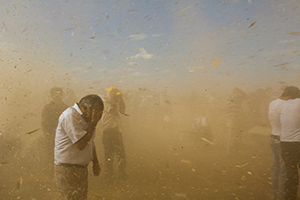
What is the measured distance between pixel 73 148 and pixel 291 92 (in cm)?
196

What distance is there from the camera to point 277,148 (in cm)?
149

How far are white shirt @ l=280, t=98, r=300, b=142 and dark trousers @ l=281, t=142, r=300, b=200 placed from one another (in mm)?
55

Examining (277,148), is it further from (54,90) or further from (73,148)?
(54,90)

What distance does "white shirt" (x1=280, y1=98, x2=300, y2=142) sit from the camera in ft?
4.68

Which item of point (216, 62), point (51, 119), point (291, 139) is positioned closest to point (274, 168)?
point (291, 139)

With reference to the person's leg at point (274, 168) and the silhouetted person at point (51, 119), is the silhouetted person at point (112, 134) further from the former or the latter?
the person's leg at point (274, 168)

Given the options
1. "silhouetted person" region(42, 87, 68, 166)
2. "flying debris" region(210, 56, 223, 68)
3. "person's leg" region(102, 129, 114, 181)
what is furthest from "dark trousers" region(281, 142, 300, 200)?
"silhouetted person" region(42, 87, 68, 166)

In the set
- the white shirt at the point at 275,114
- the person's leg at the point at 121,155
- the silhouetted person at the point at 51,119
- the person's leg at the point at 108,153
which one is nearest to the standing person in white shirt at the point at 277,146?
the white shirt at the point at 275,114

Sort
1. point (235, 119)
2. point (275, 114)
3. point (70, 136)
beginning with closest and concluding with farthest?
1. point (70, 136)
2. point (275, 114)
3. point (235, 119)

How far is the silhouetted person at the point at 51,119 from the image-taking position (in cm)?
181

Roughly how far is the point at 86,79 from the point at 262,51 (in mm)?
1816

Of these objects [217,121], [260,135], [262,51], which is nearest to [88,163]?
[217,121]

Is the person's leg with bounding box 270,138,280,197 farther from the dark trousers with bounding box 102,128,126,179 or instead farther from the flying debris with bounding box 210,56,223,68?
the dark trousers with bounding box 102,128,126,179

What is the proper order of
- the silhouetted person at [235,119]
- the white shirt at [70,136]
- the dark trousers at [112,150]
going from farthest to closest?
the dark trousers at [112,150], the silhouetted person at [235,119], the white shirt at [70,136]
